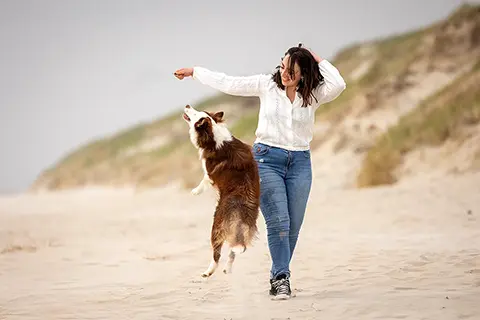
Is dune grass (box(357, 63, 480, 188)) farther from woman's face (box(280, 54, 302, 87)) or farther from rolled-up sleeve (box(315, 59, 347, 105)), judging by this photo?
woman's face (box(280, 54, 302, 87))

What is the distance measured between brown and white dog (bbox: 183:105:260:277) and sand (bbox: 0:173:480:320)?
24.9 inches

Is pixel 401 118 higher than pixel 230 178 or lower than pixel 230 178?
higher

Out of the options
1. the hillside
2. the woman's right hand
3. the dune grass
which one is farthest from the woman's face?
the dune grass

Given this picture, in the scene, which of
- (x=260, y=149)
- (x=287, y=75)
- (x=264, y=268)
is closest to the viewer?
(x=287, y=75)

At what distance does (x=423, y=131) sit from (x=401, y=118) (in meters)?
2.88

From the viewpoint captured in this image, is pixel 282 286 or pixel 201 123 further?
pixel 282 286

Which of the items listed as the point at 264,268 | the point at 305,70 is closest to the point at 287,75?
the point at 305,70

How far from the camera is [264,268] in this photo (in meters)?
8.13

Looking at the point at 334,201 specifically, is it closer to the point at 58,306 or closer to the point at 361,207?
the point at 361,207

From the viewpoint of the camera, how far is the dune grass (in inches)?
685

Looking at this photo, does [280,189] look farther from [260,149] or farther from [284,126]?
[284,126]

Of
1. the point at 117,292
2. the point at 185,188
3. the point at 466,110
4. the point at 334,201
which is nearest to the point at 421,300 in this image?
the point at 117,292

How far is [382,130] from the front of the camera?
22469 mm

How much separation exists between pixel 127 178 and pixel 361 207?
27.5 m
